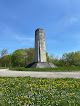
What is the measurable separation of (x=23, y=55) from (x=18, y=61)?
160 inches

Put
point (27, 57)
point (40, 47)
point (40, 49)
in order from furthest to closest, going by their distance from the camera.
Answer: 1. point (27, 57)
2. point (40, 47)
3. point (40, 49)

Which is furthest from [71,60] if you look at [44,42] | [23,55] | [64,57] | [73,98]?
[73,98]

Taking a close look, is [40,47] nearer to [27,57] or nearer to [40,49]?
[40,49]

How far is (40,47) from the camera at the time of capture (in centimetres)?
2628

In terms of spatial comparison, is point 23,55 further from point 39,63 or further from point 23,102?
point 23,102

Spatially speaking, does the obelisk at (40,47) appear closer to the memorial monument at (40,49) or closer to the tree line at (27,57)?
the memorial monument at (40,49)

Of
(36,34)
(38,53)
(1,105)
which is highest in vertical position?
(36,34)

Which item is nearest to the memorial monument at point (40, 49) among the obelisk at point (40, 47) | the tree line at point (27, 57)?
the obelisk at point (40, 47)

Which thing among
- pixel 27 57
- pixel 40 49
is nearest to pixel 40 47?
pixel 40 49

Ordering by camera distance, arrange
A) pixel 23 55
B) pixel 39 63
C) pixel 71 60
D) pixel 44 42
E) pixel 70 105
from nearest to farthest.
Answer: pixel 70 105
pixel 39 63
pixel 44 42
pixel 23 55
pixel 71 60

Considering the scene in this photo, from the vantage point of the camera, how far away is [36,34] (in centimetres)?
2780

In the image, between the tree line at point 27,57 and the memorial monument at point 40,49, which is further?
the tree line at point 27,57

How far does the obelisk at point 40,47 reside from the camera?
26.1 meters

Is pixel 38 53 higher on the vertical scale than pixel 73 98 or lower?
higher
